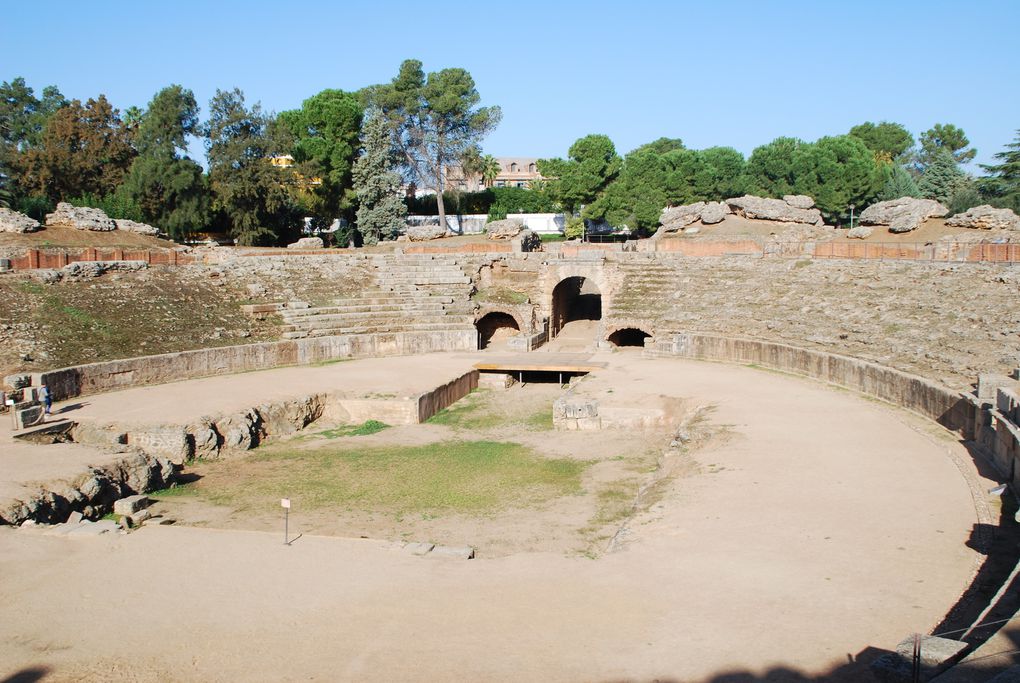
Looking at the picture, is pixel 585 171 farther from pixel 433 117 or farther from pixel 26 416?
pixel 26 416

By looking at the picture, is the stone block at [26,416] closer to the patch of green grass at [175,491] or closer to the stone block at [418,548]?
the patch of green grass at [175,491]

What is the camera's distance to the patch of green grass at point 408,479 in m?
15.3

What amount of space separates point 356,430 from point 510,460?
4826mm

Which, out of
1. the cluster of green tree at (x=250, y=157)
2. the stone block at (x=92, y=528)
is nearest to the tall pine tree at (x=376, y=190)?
the cluster of green tree at (x=250, y=157)

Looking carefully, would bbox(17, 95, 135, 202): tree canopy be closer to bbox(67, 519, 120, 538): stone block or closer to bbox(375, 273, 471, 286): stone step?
bbox(375, 273, 471, 286): stone step

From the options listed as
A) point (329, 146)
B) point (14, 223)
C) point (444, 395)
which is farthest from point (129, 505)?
point (329, 146)

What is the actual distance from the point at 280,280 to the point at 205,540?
64.6ft

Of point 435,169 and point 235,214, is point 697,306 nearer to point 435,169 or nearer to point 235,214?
point 235,214

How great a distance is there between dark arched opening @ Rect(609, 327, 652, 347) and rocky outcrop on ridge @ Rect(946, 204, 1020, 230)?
39.2 feet

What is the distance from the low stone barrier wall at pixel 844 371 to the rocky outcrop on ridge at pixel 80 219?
21876 millimetres

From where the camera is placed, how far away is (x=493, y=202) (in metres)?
57.6

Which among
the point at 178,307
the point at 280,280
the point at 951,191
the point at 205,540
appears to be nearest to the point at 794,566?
the point at 205,540

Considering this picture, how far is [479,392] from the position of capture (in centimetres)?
2584

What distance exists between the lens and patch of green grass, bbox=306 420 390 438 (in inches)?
811
